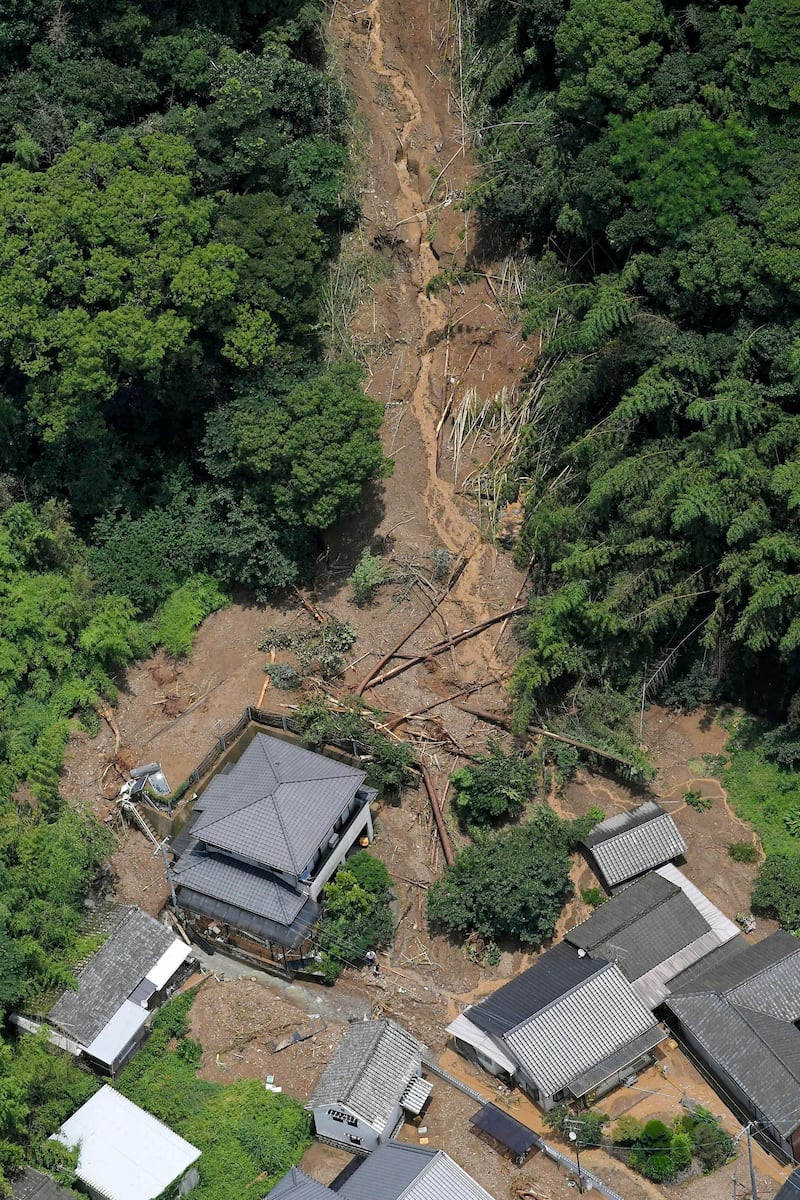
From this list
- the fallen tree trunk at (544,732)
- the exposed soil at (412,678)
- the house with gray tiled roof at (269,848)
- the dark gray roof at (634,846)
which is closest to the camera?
the exposed soil at (412,678)

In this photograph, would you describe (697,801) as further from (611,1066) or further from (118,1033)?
(118,1033)

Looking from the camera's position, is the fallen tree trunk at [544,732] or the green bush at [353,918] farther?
the fallen tree trunk at [544,732]

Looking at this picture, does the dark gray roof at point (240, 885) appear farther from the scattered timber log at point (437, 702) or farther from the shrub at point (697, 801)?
the shrub at point (697, 801)

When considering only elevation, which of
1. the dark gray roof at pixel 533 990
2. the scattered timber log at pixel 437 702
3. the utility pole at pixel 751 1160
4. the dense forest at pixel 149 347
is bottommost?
the utility pole at pixel 751 1160

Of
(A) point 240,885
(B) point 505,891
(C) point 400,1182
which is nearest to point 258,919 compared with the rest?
(A) point 240,885

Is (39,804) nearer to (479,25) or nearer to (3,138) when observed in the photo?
(3,138)

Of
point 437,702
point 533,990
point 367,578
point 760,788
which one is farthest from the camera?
point 367,578

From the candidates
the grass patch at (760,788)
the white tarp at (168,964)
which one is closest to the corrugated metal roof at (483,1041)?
the white tarp at (168,964)

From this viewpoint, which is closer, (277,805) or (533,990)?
(533,990)
